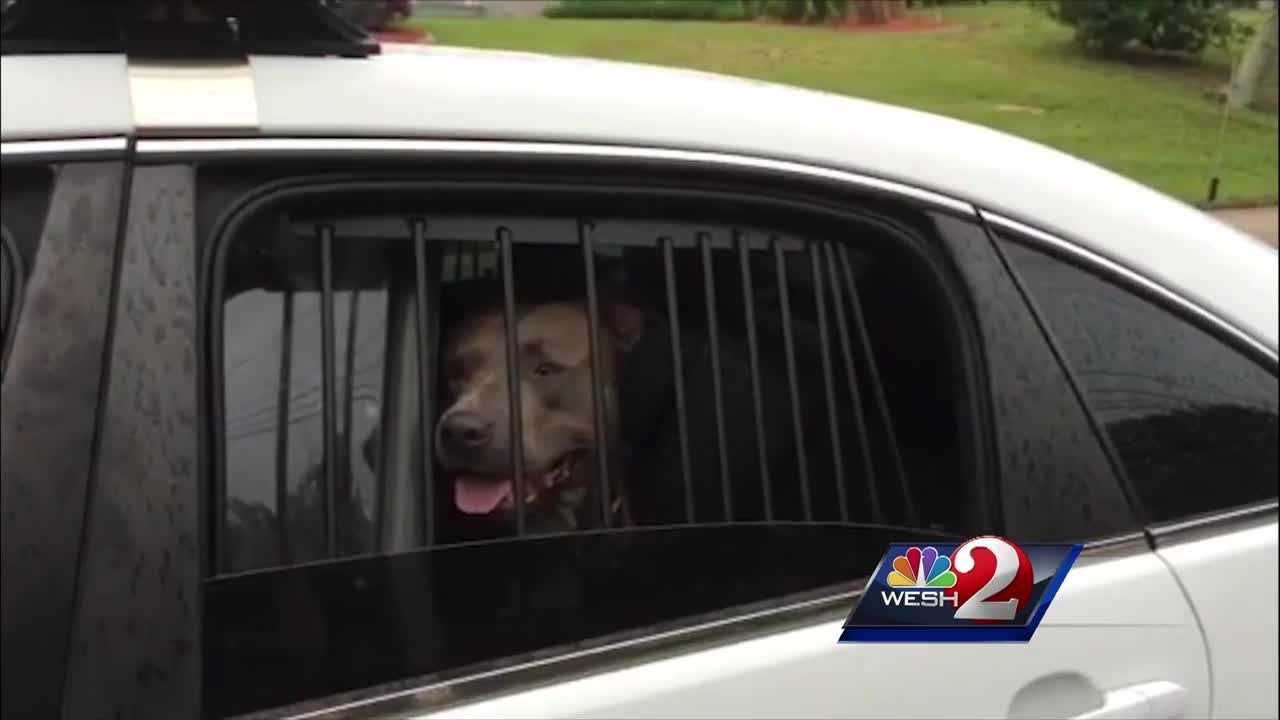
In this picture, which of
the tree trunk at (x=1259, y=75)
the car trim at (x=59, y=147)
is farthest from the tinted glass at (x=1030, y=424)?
the tree trunk at (x=1259, y=75)

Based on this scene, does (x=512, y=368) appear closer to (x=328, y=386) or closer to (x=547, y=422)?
(x=547, y=422)

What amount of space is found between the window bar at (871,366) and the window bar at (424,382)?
0.43 m

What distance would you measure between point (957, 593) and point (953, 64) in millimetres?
1248

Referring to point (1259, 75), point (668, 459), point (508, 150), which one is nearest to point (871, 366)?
point (668, 459)

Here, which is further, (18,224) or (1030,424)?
(1030,424)

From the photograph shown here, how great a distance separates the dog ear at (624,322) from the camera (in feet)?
4.58

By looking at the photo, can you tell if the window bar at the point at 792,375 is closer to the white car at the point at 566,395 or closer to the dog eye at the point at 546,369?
the white car at the point at 566,395

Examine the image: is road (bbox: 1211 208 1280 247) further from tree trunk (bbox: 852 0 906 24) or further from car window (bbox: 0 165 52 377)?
car window (bbox: 0 165 52 377)

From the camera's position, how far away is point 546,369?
4.52ft

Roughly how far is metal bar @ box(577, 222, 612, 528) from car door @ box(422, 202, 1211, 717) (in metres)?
0.21

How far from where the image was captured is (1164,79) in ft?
11.4

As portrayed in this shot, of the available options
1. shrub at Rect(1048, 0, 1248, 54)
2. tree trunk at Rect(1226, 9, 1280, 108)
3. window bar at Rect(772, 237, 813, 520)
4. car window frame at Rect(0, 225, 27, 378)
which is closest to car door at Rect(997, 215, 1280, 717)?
window bar at Rect(772, 237, 813, 520)

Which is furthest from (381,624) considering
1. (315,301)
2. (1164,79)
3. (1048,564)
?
(1164,79)

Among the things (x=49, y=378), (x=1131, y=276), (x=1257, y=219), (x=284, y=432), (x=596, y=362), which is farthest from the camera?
(x=1257, y=219)
